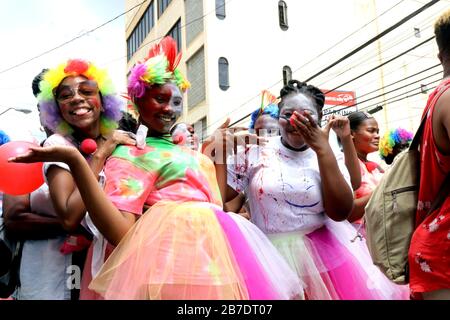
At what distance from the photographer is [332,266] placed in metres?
2.73

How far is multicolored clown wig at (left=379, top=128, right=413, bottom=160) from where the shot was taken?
5.09 meters

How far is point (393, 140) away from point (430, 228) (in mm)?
3447

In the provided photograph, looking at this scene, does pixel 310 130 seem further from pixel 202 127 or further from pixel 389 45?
pixel 389 45

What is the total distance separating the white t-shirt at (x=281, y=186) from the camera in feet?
9.01

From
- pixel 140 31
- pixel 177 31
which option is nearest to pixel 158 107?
pixel 177 31

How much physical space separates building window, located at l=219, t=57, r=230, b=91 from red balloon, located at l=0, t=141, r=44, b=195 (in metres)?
18.6

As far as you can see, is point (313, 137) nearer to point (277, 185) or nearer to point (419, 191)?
point (277, 185)

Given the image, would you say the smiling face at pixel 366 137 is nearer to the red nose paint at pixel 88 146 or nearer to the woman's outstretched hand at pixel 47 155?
the red nose paint at pixel 88 146

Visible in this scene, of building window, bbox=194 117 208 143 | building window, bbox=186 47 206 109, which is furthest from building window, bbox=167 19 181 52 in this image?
building window, bbox=194 117 208 143

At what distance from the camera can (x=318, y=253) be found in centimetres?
273

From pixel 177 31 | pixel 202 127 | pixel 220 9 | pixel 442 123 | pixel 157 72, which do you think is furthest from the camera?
pixel 177 31

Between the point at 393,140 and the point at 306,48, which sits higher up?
the point at 306,48

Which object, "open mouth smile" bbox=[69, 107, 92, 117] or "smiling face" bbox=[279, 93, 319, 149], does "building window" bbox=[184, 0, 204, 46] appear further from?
"open mouth smile" bbox=[69, 107, 92, 117]

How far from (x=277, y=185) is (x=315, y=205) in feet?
0.81
